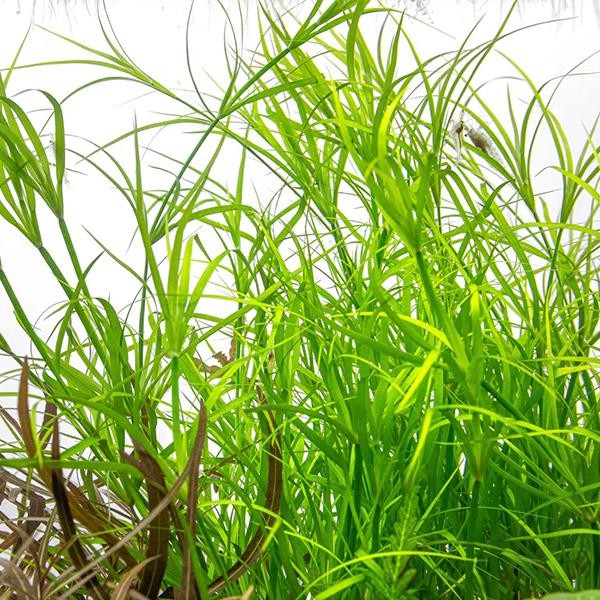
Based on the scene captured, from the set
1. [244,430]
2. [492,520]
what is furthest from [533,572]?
[244,430]

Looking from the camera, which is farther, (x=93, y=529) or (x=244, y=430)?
(x=244, y=430)

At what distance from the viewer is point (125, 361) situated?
0.26 m

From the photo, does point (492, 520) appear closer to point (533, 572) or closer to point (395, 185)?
point (533, 572)

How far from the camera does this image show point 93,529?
23cm

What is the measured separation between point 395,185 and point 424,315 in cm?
15

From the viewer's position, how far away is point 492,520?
27cm

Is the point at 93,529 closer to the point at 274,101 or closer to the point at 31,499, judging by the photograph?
the point at 31,499

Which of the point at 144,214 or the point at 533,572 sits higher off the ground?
the point at 144,214

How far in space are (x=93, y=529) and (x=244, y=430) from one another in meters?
0.12

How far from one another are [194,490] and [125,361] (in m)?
0.08

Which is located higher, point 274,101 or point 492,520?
point 274,101

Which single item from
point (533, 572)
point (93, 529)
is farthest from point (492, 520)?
point (93, 529)

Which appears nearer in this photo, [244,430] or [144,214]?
[144,214]

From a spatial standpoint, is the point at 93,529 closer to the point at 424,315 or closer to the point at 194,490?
the point at 194,490
